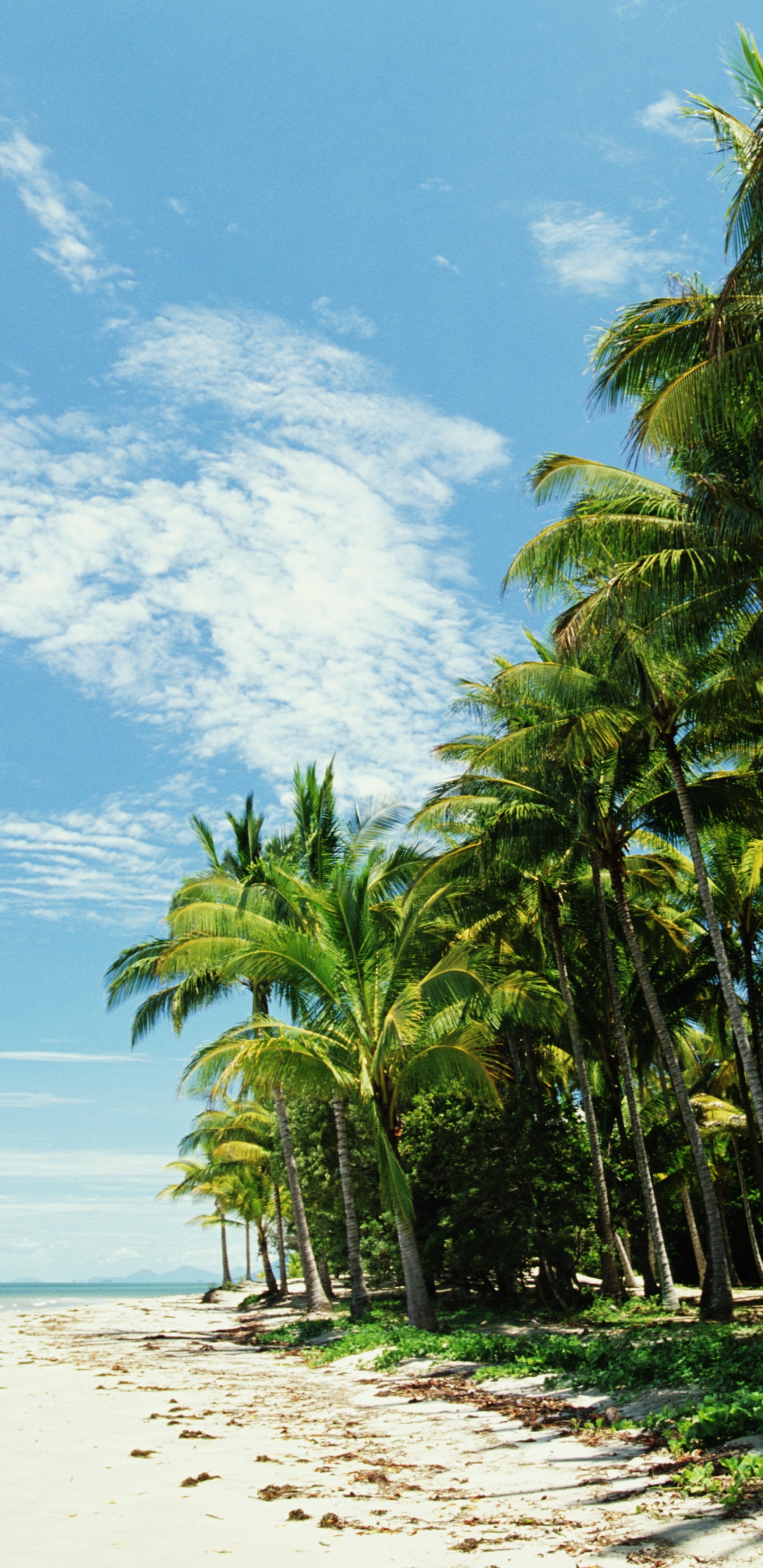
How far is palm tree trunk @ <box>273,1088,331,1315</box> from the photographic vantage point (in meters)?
20.5

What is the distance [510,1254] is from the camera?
16.2m

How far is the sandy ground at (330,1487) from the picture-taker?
5031 mm

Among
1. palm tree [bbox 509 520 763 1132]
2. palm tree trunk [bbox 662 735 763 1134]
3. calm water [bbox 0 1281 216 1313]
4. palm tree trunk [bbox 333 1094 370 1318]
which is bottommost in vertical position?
calm water [bbox 0 1281 216 1313]

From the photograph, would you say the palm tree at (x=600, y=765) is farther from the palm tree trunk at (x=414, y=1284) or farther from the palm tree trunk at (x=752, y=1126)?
the palm tree trunk at (x=414, y=1284)

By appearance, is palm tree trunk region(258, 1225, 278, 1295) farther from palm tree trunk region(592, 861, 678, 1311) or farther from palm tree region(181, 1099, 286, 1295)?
palm tree trunk region(592, 861, 678, 1311)

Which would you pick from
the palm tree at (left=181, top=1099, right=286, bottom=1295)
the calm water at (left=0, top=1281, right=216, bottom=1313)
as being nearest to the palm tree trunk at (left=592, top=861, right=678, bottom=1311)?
the palm tree at (left=181, top=1099, right=286, bottom=1295)

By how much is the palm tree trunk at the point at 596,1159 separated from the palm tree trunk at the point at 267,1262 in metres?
19.3

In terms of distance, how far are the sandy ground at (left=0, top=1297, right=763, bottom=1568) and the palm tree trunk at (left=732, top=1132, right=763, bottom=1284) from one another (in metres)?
15.6

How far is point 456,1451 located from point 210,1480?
1.87 metres

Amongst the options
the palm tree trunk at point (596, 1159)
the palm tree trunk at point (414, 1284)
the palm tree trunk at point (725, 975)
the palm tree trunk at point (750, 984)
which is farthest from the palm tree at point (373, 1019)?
the palm tree trunk at point (750, 984)

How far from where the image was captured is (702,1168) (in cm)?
1391

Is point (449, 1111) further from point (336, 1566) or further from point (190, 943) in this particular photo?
point (336, 1566)

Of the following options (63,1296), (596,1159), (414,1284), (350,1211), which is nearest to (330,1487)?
(414,1284)

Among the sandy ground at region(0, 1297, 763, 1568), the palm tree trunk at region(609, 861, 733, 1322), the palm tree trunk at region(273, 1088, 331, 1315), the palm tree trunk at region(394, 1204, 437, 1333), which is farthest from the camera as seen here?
the palm tree trunk at region(273, 1088, 331, 1315)
